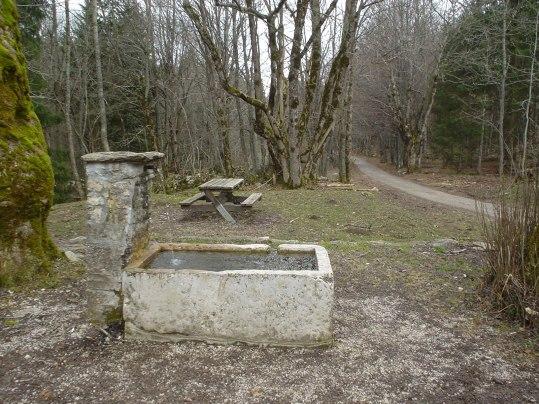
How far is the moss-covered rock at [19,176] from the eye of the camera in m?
4.12

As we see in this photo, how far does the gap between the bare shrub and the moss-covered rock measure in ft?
16.0

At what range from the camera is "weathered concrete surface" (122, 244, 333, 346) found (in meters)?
3.29

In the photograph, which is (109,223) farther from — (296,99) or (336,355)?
(296,99)

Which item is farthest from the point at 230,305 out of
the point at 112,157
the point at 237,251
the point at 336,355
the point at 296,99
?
the point at 296,99

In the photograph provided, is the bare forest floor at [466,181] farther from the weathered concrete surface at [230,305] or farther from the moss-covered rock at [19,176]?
the moss-covered rock at [19,176]

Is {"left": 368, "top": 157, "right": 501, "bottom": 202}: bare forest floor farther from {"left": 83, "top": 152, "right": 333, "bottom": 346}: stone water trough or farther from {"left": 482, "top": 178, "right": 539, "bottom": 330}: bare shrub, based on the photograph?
{"left": 83, "top": 152, "right": 333, "bottom": 346}: stone water trough

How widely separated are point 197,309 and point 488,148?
24.6 m

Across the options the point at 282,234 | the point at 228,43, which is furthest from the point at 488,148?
the point at 282,234

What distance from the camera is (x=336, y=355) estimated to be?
329cm

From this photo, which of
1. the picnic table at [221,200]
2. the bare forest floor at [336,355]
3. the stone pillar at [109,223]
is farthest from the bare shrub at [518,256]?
the picnic table at [221,200]

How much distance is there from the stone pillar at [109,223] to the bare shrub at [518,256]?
356 centimetres

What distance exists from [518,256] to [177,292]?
333 cm

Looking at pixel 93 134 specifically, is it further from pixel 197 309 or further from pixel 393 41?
pixel 197 309

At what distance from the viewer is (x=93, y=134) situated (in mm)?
19734
